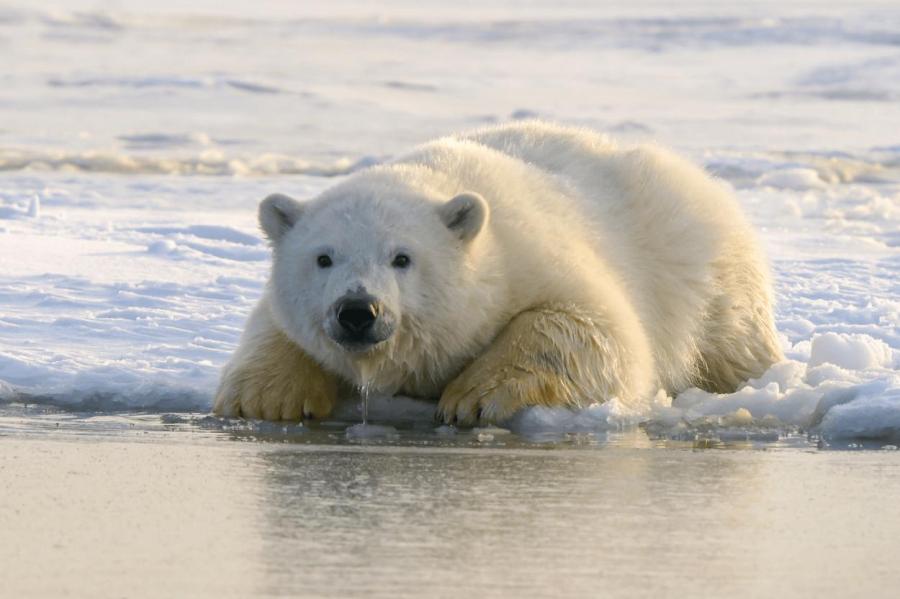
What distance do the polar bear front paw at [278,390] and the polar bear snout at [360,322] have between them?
0.46 m

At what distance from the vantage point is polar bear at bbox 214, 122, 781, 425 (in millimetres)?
5801

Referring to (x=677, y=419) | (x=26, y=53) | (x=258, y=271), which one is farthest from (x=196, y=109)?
(x=677, y=419)

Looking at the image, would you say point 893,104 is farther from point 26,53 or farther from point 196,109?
point 26,53

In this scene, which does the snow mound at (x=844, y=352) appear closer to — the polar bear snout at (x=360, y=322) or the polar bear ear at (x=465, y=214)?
the polar bear ear at (x=465, y=214)

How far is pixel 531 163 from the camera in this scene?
692 centimetres

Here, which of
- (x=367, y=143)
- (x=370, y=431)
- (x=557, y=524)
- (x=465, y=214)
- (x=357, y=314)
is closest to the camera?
(x=557, y=524)

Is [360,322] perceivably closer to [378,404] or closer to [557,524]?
[378,404]

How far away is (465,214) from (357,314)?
0.65 m

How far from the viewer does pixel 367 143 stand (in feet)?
58.4

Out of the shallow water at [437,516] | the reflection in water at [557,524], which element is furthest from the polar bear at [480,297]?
the reflection in water at [557,524]

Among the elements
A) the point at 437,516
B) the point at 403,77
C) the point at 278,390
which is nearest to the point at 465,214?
the point at 278,390

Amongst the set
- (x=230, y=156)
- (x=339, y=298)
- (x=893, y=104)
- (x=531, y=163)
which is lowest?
(x=339, y=298)

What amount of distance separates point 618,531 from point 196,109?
1687cm

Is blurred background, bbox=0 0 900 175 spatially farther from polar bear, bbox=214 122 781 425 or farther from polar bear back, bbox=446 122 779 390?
polar bear, bbox=214 122 781 425
